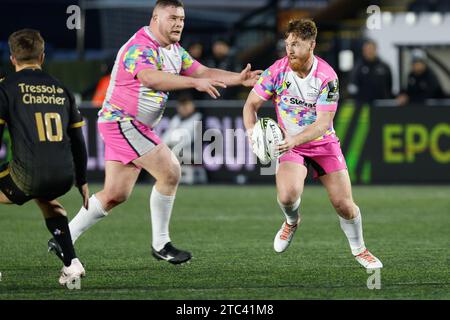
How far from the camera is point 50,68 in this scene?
24.6 m

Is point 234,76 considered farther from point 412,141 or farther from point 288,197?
point 412,141

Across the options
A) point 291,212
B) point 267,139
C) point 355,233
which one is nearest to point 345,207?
point 355,233

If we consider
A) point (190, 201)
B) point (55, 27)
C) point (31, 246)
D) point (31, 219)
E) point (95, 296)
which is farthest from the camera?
point (55, 27)

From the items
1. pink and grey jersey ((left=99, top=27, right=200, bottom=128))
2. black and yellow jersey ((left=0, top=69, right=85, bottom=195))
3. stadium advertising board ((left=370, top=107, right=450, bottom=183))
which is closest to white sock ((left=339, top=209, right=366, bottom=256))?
pink and grey jersey ((left=99, top=27, right=200, bottom=128))

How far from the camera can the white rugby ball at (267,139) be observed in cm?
863

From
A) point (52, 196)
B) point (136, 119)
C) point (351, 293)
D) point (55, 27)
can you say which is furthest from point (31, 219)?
point (55, 27)

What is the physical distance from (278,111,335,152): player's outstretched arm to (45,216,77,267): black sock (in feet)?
5.65

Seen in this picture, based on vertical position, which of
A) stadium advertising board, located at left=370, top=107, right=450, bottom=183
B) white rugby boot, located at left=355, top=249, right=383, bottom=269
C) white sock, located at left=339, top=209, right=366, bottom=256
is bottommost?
stadium advertising board, located at left=370, top=107, right=450, bottom=183

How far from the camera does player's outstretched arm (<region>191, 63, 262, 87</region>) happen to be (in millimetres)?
9000

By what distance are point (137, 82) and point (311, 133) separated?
1.49 meters

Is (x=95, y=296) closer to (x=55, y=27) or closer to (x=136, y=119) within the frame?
(x=136, y=119)

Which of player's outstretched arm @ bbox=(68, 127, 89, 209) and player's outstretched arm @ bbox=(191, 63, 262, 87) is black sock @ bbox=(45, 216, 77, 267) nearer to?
player's outstretched arm @ bbox=(68, 127, 89, 209)

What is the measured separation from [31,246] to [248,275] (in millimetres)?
2952

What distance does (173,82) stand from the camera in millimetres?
8633
